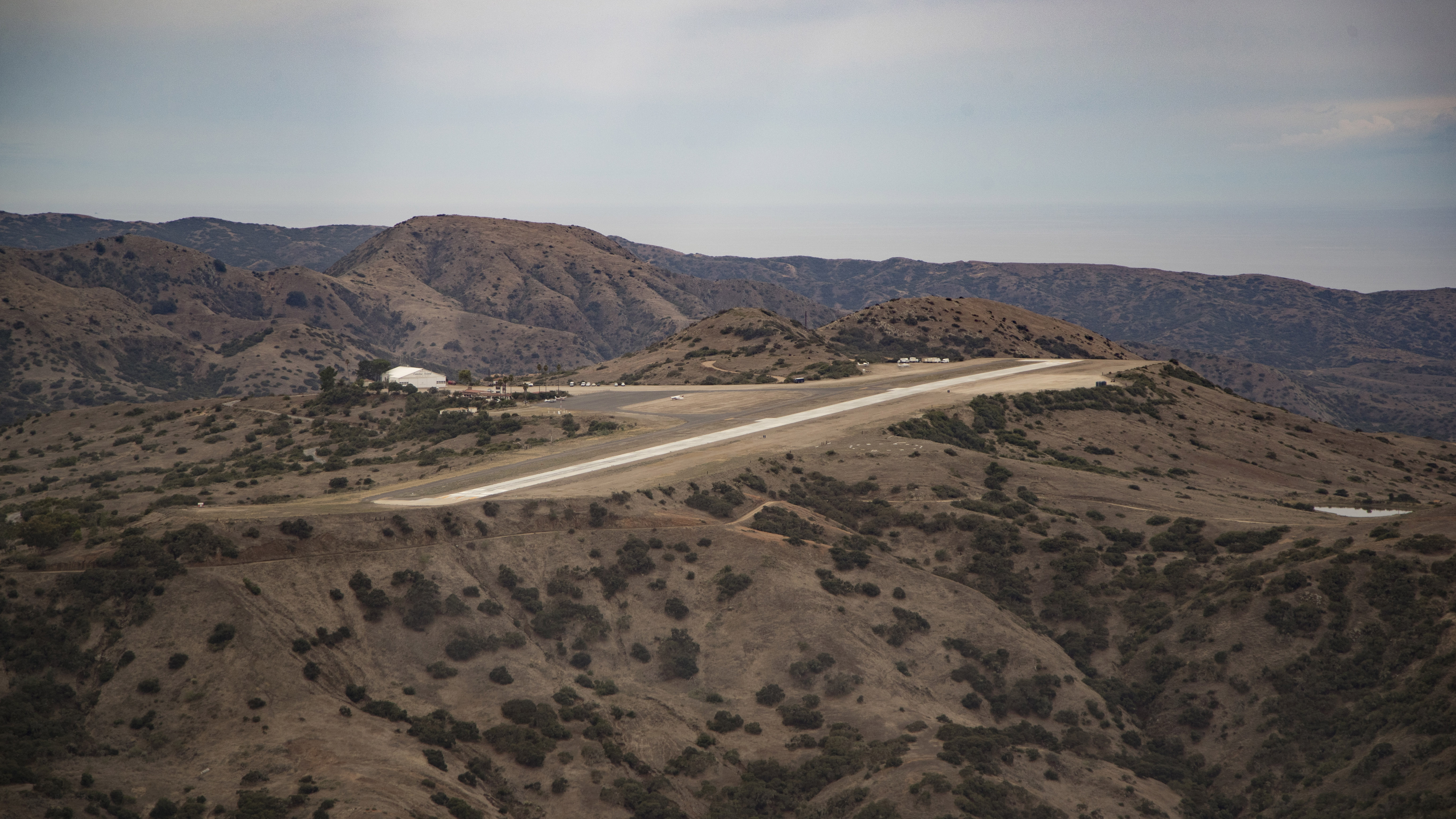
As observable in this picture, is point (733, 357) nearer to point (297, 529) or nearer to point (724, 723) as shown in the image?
point (297, 529)

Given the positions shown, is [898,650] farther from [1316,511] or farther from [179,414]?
[179,414]

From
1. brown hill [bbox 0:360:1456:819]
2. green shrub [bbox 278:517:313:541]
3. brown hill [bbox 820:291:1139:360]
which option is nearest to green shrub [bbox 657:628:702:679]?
brown hill [bbox 0:360:1456:819]

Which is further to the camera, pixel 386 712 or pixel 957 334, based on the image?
pixel 957 334

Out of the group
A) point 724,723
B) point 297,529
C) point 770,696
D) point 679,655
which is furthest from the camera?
point 679,655

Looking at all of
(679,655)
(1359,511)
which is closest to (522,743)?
(679,655)

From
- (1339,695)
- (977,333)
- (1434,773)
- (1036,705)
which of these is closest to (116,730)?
(1036,705)

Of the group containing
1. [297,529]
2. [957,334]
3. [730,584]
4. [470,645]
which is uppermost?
[957,334]

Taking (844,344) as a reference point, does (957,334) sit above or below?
above
